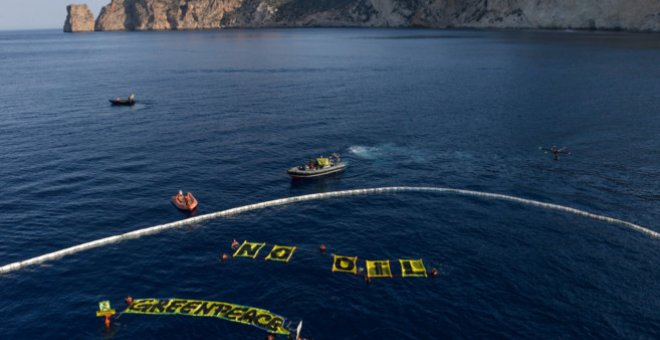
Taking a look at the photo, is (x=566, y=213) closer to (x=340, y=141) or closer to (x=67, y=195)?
(x=340, y=141)

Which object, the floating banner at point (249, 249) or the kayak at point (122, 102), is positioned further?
the kayak at point (122, 102)

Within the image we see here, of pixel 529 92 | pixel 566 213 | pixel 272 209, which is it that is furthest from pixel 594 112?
pixel 272 209

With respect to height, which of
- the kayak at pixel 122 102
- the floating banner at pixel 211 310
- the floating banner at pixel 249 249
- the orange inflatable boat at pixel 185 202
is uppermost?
the kayak at pixel 122 102

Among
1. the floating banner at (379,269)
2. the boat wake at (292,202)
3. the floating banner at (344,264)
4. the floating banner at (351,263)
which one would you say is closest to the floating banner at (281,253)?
the floating banner at (351,263)

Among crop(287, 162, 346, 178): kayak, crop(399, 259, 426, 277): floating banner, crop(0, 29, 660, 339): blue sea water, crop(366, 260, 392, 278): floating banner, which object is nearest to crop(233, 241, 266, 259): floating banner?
crop(0, 29, 660, 339): blue sea water

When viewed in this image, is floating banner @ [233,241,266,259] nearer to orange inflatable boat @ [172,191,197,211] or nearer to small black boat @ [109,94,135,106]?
orange inflatable boat @ [172,191,197,211]

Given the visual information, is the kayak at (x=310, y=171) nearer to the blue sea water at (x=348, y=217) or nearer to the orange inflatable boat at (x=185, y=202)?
the blue sea water at (x=348, y=217)
